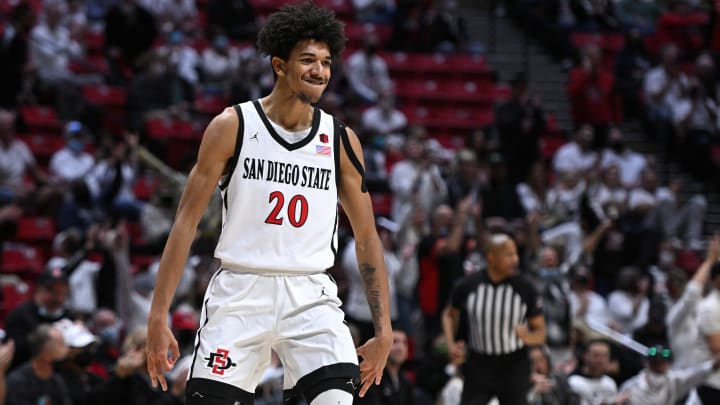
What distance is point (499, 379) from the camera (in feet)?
31.9

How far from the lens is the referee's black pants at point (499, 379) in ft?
31.9

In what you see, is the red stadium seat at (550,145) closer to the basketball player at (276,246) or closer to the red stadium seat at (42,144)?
the red stadium seat at (42,144)

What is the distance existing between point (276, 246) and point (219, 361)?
0.56 metres

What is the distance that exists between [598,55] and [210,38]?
6087 millimetres

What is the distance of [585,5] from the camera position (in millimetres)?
21562

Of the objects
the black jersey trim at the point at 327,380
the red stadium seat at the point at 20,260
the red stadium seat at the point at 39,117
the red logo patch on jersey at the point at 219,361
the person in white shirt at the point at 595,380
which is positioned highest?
the red stadium seat at the point at 39,117

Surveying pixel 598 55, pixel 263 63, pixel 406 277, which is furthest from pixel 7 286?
pixel 598 55

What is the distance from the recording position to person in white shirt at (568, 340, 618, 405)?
1116 centimetres

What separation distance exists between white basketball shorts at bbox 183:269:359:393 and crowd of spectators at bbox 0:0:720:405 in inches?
155

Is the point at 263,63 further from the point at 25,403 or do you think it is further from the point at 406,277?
the point at 25,403

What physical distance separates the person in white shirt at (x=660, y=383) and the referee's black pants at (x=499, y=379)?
1.74 m

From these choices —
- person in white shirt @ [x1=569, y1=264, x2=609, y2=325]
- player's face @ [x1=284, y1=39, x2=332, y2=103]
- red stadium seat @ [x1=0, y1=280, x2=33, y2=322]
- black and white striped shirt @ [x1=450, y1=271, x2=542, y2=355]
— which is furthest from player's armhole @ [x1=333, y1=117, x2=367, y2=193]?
person in white shirt @ [x1=569, y1=264, x2=609, y2=325]

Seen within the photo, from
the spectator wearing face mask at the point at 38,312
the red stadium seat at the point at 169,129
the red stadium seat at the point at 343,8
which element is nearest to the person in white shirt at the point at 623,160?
the red stadium seat at the point at 343,8

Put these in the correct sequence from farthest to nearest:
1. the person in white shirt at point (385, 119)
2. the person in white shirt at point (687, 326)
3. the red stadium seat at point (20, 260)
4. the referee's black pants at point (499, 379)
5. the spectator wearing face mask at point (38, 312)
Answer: the person in white shirt at point (385, 119) < the red stadium seat at point (20, 260) < the person in white shirt at point (687, 326) < the spectator wearing face mask at point (38, 312) < the referee's black pants at point (499, 379)
